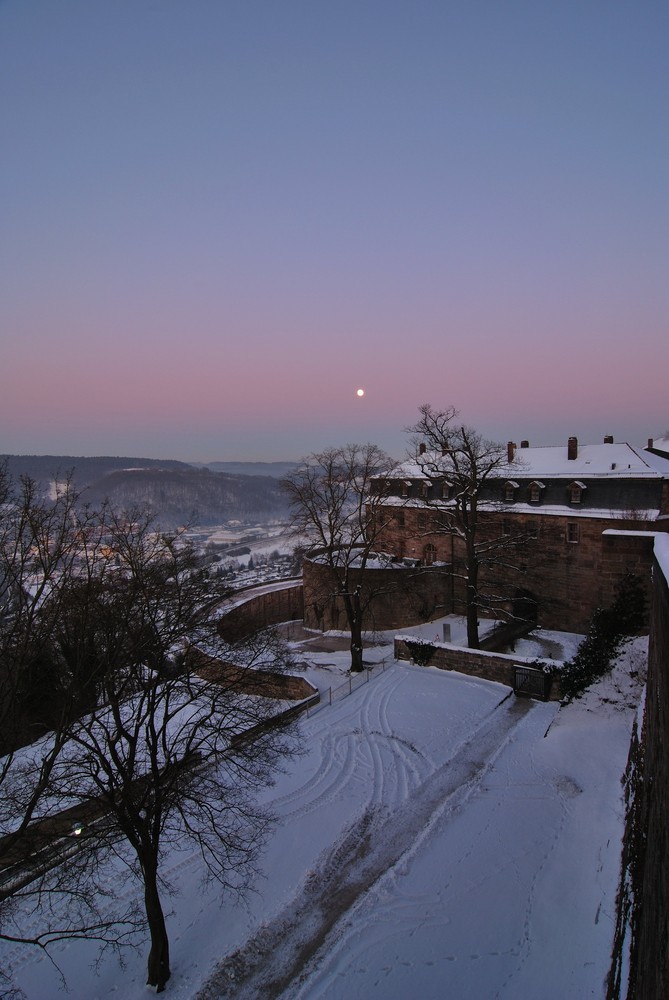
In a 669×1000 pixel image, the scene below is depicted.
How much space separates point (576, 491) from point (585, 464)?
1916mm

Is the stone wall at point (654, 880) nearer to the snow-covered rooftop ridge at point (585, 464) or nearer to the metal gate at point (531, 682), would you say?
the metal gate at point (531, 682)

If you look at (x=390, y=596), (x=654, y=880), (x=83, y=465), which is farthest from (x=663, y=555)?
(x=83, y=465)

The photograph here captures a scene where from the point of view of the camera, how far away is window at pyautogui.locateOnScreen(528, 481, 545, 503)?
988 inches

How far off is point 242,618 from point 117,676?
20358 mm

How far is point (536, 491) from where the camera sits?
25.1 metres

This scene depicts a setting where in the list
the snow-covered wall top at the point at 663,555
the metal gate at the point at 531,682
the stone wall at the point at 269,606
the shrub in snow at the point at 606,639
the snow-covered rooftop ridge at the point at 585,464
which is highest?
the snow-covered rooftop ridge at the point at 585,464

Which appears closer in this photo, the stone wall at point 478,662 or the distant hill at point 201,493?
the stone wall at point 478,662

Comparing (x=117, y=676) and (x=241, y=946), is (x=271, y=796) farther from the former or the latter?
(x=117, y=676)

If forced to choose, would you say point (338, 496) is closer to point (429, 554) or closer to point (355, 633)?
point (355, 633)

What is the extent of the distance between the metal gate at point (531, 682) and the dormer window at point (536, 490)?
11.6 meters

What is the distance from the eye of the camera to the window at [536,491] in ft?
82.3

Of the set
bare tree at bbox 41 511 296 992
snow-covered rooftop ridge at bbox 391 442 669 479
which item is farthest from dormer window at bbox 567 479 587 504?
bare tree at bbox 41 511 296 992

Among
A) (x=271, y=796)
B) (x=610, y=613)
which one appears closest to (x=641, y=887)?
(x=271, y=796)

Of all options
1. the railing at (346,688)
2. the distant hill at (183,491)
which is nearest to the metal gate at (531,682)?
the railing at (346,688)
